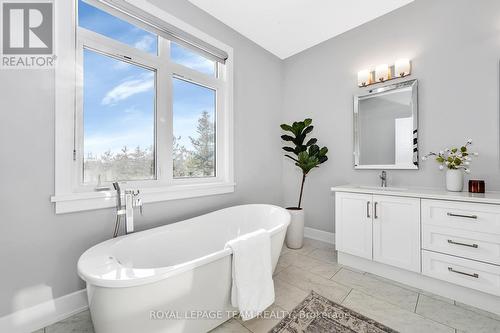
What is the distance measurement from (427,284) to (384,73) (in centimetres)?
220

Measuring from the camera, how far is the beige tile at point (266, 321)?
1.39 meters

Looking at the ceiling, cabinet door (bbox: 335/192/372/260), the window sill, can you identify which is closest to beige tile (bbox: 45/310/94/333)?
the window sill

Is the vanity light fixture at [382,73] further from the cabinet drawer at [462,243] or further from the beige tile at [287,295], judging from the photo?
the beige tile at [287,295]

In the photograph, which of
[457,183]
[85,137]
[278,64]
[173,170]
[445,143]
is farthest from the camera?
[278,64]

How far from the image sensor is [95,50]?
170cm

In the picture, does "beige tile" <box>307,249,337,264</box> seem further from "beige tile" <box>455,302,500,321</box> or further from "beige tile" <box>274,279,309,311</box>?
"beige tile" <box>455,302,500,321</box>

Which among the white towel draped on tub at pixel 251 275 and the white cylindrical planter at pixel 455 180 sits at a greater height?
the white cylindrical planter at pixel 455 180

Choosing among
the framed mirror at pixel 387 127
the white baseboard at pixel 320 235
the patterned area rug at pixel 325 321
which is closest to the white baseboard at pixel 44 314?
the patterned area rug at pixel 325 321

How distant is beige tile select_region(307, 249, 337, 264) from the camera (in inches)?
94.1

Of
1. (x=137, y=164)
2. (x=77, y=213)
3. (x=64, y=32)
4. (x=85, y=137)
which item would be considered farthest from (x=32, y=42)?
(x=77, y=213)

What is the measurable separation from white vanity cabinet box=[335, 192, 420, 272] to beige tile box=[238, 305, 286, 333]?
1.09 metres

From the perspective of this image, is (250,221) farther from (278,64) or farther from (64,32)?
(278,64)

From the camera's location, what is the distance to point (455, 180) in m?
1.87

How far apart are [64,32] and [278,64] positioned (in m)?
2.70
